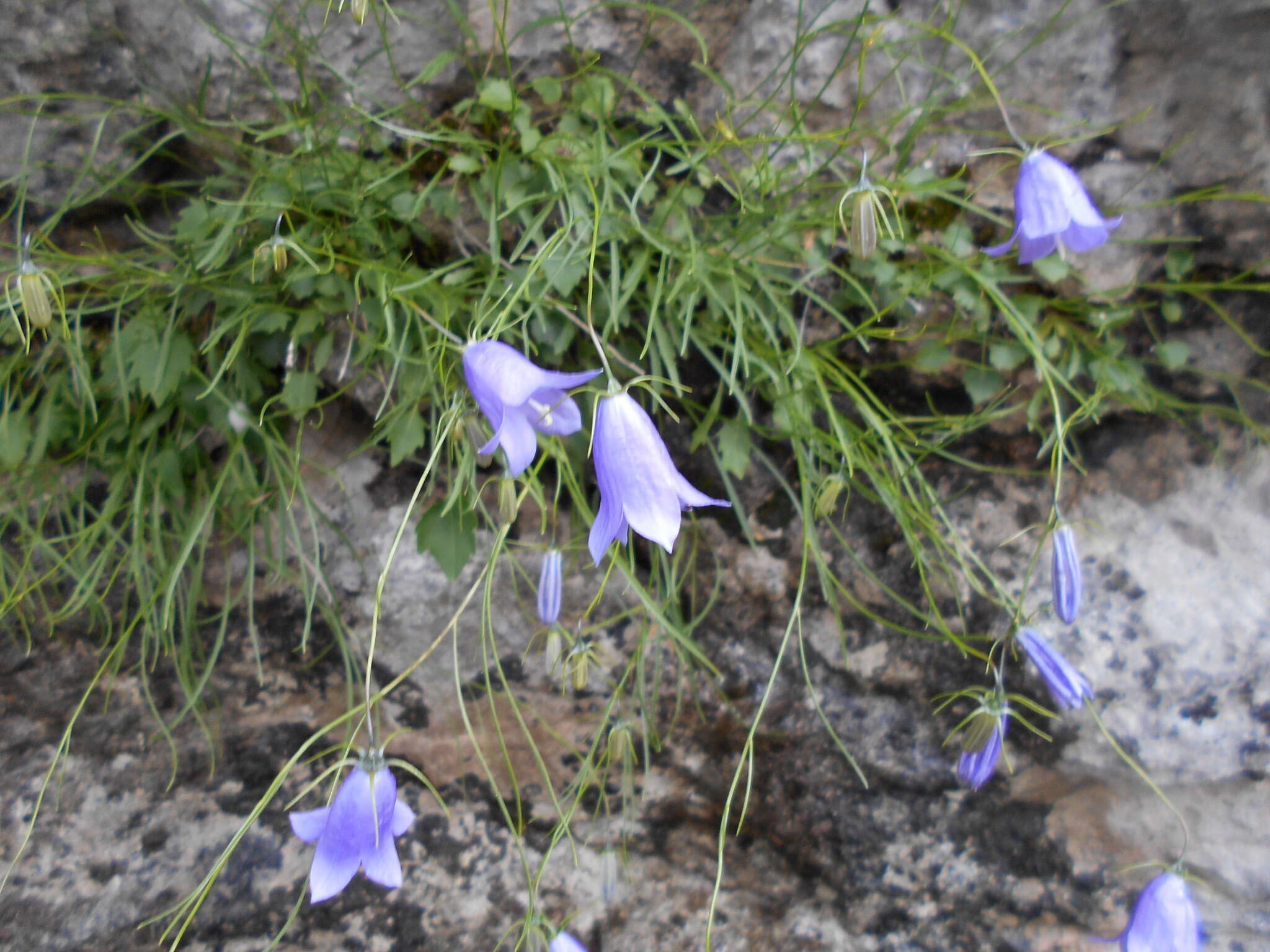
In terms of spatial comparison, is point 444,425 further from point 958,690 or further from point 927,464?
point 958,690

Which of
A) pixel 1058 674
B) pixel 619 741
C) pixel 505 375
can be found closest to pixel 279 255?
pixel 505 375

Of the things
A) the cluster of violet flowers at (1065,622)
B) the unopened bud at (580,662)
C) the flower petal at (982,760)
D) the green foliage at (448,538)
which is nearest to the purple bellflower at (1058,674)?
the cluster of violet flowers at (1065,622)

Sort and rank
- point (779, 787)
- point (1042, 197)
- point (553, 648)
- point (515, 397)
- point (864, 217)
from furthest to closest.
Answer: point (779, 787)
point (553, 648)
point (1042, 197)
point (864, 217)
point (515, 397)

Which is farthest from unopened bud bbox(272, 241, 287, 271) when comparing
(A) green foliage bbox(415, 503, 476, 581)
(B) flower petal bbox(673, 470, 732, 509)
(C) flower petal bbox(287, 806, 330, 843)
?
(C) flower petal bbox(287, 806, 330, 843)

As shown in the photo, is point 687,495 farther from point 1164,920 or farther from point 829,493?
point 1164,920

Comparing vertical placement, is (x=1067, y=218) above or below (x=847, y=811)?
above

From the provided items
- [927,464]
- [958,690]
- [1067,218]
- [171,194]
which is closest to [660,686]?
[958,690]
